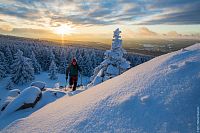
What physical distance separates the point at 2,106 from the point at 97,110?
28.7ft

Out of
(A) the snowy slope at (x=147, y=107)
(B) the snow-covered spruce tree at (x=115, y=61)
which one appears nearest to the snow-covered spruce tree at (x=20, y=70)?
(B) the snow-covered spruce tree at (x=115, y=61)

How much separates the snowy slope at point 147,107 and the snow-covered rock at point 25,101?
5156mm

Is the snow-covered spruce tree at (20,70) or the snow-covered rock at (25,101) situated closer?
the snow-covered rock at (25,101)

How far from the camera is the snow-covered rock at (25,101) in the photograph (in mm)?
9844

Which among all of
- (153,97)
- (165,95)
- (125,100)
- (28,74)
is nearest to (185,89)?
(165,95)

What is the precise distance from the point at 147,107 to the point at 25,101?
26.9 ft

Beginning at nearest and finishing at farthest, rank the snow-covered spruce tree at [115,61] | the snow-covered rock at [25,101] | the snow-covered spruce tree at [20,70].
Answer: the snow-covered rock at [25,101]
the snow-covered spruce tree at [115,61]
the snow-covered spruce tree at [20,70]

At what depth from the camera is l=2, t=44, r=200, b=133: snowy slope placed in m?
3.32

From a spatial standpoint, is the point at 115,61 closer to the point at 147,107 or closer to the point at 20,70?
the point at 147,107

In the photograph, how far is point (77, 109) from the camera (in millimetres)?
4793

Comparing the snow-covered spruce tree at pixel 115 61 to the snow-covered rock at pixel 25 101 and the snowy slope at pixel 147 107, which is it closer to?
the snow-covered rock at pixel 25 101

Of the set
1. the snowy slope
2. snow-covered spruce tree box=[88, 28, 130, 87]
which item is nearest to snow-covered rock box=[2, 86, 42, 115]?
the snowy slope

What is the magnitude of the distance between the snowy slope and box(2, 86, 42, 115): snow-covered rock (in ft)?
16.9

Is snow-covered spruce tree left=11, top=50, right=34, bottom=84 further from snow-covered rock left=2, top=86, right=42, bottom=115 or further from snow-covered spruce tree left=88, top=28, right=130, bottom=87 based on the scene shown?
snow-covered rock left=2, top=86, right=42, bottom=115
